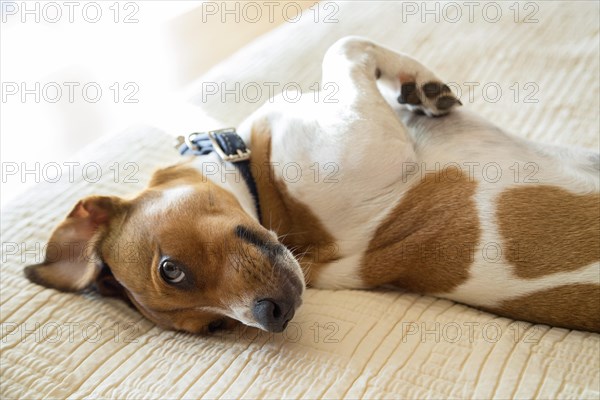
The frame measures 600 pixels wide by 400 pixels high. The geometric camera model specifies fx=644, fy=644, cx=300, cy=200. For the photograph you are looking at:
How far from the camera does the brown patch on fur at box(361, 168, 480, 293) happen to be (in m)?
2.03

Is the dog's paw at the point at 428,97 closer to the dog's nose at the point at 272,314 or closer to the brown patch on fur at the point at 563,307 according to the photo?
the brown patch on fur at the point at 563,307

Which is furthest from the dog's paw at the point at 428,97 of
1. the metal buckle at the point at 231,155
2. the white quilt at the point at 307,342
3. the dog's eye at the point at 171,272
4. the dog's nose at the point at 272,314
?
the dog's eye at the point at 171,272

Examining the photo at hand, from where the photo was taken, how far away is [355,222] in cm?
218

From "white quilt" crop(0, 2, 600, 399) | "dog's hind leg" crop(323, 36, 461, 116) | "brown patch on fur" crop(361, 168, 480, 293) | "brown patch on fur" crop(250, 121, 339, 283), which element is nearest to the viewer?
"white quilt" crop(0, 2, 600, 399)

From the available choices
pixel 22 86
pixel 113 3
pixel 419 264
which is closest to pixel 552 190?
pixel 419 264

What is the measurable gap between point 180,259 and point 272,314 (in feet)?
1.06

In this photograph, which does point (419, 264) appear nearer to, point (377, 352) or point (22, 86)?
point (377, 352)

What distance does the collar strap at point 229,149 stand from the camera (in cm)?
231

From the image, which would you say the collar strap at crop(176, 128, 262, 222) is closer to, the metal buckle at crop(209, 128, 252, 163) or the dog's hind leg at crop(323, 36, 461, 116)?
the metal buckle at crop(209, 128, 252, 163)

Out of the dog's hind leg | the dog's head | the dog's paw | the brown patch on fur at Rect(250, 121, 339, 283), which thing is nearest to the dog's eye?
the dog's head

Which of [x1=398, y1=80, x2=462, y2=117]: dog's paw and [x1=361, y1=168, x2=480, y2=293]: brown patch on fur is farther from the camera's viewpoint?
[x1=398, y1=80, x2=462, y2=117]: dog's paw

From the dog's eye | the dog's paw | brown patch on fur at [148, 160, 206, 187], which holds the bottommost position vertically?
the dog's eye

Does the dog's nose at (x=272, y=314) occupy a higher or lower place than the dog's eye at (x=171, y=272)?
lower

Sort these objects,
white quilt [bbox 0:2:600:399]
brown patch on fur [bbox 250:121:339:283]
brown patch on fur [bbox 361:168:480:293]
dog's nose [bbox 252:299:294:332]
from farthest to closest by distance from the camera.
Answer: brown patch on fur [bbox 250:121:339:283] < brown patch on fur [bbox 361:168:480:293] < dog's nose [bbox 252:299:294:332] < white quilt [bbox 0:2:600:399]
